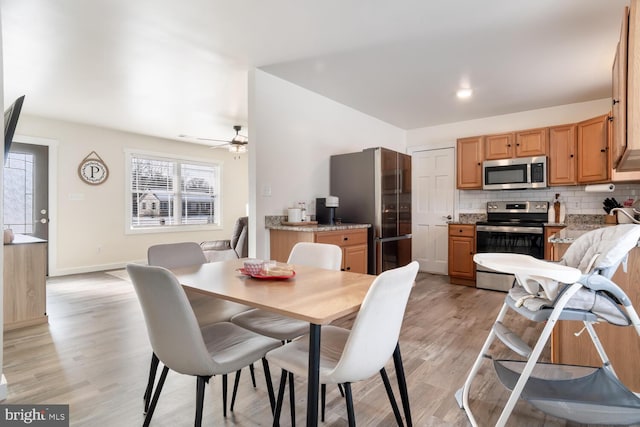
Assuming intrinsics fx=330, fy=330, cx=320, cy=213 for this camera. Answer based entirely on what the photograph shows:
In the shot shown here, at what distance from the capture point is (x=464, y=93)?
13.1 ft

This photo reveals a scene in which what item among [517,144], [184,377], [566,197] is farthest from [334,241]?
[566,197]

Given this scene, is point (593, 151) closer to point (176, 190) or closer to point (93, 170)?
point (176, 190)

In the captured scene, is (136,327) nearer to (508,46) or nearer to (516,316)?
(516,316)

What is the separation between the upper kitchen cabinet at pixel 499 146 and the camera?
4508 millimetres

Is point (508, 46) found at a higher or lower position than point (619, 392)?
higher

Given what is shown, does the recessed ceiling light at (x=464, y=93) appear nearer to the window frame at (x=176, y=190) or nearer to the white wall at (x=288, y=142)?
the white wall at (x=288, y=142)

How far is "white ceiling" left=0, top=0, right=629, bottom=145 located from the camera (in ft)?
7.72

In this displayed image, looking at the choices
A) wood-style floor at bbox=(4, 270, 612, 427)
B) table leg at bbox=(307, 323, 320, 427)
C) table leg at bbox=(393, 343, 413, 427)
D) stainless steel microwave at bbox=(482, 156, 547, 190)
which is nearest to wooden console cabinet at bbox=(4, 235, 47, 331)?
wood-style floor at bbox=(4, 270, 612, 427)

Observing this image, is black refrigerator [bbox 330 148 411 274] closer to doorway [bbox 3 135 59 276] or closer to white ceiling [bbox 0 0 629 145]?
white ceiling [bbox 0 0 629 145]

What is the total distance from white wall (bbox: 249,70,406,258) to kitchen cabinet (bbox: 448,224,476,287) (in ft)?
6.26

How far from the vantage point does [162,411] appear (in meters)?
1.75

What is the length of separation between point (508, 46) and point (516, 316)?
8.29ft

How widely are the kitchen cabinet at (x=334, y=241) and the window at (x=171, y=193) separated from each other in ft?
12.7

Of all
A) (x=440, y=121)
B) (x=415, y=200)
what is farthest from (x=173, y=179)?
(x=440, y=121)
